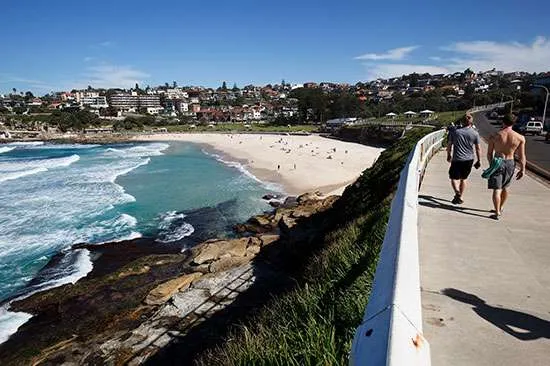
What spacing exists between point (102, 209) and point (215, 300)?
53.9 ft

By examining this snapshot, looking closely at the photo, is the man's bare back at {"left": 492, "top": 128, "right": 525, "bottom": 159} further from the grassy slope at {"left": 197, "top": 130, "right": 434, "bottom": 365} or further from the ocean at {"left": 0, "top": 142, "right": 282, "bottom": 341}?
the ocean at {"left": 0, "top": 142, "right": 282, "bottom": 341}

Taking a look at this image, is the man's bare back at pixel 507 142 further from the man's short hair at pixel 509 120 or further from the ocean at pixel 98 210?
the ocean at pixel 98 210

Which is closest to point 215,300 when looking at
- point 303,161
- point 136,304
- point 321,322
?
point 136,304

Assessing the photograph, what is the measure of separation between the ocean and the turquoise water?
4 centimetres

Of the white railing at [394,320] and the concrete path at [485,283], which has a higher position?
the white railing at [394,320]

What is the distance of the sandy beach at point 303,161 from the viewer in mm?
32975

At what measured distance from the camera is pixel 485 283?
384cm

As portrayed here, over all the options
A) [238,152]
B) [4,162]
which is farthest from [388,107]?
[4,162]

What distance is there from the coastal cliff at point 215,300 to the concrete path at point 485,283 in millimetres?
658

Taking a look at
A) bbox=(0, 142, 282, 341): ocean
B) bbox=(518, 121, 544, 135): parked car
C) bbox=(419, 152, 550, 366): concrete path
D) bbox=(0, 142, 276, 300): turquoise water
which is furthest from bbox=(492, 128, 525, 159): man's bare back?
bbox=(518, 121, 544, 135): parked car

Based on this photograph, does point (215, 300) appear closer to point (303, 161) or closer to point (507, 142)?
point (507, 142)

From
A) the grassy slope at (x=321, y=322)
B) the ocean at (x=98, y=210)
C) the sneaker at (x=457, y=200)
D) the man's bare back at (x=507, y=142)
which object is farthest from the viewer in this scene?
the ocean at (x=98, y=210)

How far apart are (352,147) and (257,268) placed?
150 ft

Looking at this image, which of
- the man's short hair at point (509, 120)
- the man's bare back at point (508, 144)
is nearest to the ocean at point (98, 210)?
the man's bare back at point (508, 144)
